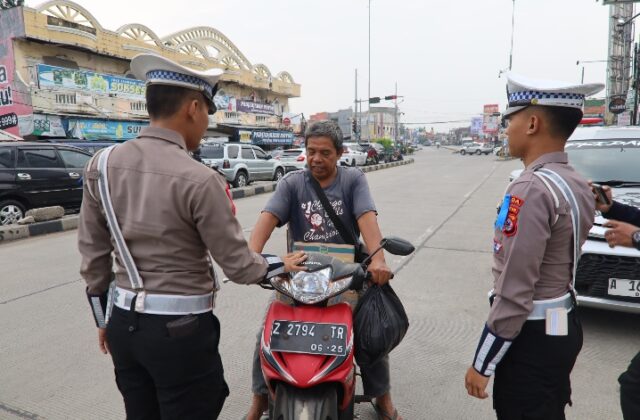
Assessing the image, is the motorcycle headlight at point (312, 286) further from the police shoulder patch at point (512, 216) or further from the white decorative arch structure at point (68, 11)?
the white decorative arch structure at point (68, 11)

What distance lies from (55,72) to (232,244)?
17.9m

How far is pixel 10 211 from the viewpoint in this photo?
786 centimetres

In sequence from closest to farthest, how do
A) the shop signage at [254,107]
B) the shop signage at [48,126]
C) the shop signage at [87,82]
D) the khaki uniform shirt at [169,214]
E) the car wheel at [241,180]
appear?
the khaki uniform shirt at [169,214]
the car wheel at [241,180]
the shop signage at [48,126]
the shop signage at [87,82]
the shop signage at [254,107]

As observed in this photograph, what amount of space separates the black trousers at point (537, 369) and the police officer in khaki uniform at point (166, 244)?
3.13ft

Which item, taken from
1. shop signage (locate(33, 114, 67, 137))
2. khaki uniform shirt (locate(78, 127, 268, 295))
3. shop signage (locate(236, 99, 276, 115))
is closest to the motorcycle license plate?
khaki uniform shirt (locate(78, 127, 268, 295))

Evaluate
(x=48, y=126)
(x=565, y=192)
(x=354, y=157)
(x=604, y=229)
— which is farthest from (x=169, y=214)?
(x=354, y=157)

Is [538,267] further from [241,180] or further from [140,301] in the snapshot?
[241,180]

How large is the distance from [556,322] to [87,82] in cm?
1905

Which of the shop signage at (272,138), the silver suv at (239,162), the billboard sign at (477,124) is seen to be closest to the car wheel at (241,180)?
the silver suv at (239,162)

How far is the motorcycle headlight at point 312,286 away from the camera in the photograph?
1871 millimetres

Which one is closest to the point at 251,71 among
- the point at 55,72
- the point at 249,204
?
the point at 55,72

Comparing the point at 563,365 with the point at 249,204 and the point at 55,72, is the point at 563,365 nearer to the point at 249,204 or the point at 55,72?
the point at 249,204

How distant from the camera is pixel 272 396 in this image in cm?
188

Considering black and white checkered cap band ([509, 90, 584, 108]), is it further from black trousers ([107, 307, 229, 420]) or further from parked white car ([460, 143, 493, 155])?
parked white car ([460, 143, 493, 155])
